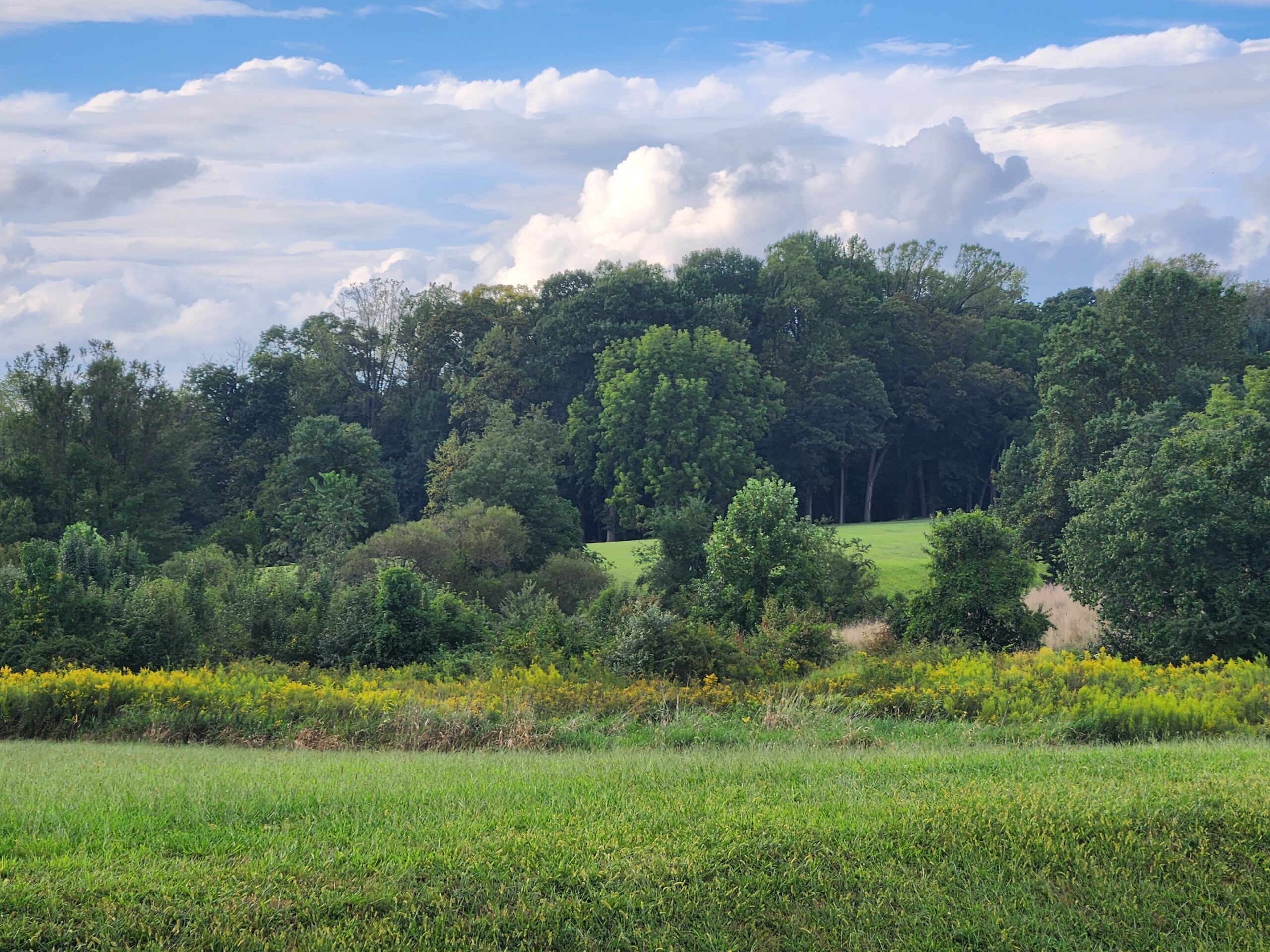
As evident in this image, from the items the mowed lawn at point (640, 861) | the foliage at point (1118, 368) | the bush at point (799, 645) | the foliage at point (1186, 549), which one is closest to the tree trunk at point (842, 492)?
the foliage at point (1118, 368)

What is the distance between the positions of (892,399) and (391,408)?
34.1 metres

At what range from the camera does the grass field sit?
130 ft

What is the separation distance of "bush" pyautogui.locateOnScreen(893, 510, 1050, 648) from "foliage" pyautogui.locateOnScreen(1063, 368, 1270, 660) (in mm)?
1943

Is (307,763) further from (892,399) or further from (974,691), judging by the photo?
(892,399)

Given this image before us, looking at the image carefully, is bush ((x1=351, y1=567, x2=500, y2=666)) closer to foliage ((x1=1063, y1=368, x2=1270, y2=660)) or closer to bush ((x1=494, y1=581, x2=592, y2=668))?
bush ((x1=494, y1=581, x2=592, y2=668))

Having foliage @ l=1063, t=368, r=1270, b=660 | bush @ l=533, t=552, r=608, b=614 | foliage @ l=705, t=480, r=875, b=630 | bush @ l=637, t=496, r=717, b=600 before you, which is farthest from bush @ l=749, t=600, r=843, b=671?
bush @ l=533, t=552, r=608, b=614

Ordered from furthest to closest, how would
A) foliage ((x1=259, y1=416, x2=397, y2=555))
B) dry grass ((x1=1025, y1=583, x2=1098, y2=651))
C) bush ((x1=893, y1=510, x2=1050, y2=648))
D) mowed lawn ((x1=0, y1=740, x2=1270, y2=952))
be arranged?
foliage ((x1=259, y1=416, x2=397, y2=555))
dry grass ((x1=1025, y1=583, x2=1098, y2=651))
bush ((x1=893, y1=510, x2=1050, y2=648))
mowed lawn ((x1=0, y1=740, x2=1270, y2=952))

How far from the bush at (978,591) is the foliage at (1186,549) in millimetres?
1943

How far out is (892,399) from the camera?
233 ft

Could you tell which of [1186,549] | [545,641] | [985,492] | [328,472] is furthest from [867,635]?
[985,492]

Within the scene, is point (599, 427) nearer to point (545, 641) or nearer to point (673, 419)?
point (673, 419)

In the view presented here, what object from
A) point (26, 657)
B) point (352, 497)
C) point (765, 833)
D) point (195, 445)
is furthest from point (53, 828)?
point (195, 445)

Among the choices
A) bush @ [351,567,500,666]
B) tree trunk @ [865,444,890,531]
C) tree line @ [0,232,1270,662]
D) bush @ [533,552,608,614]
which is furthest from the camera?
tree trunk @ [865,444,890,531]

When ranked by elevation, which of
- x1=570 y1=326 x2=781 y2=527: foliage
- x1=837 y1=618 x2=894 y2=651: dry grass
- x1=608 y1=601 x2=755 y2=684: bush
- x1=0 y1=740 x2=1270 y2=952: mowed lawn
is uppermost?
x1=570 y1=326 x2=781 y2=527: foliage
